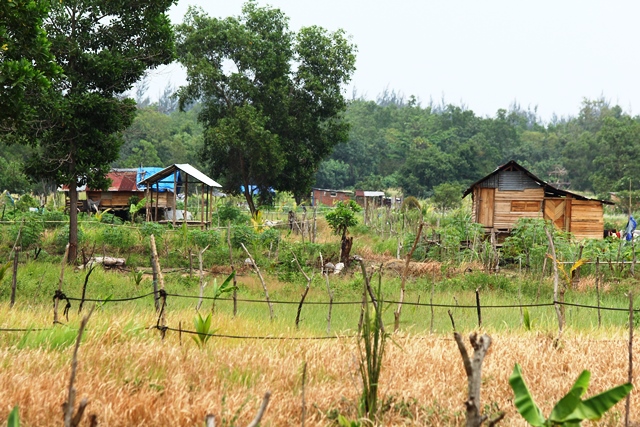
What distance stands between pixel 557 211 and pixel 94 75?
587 inches

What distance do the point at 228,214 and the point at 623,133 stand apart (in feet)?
110

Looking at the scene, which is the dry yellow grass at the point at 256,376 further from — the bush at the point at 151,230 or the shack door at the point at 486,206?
the shack door at the point at 486,206

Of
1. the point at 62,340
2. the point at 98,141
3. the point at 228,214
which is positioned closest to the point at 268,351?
the point at 62,340

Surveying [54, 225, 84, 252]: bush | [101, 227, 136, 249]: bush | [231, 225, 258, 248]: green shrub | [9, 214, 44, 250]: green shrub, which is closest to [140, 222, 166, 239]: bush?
[101, 227, 136, 249]: bush

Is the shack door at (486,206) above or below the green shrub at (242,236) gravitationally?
above

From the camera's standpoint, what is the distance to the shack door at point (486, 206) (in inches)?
933

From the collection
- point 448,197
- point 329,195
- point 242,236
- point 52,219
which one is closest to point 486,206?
point 242,236

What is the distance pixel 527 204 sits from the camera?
2361 cm

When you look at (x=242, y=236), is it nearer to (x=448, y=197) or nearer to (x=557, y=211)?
(x=557, y=211)

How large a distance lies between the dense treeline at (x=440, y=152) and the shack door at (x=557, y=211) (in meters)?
24.3

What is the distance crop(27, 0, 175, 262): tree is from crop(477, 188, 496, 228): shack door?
444 inches

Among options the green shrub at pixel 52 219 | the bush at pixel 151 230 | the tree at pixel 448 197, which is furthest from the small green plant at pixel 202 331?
the tree at pixel 448 197

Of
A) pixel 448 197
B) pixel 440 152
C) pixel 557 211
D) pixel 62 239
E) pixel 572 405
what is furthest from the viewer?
pixel 440 152

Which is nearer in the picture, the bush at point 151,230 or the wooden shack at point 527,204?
the bush at point 151,230
